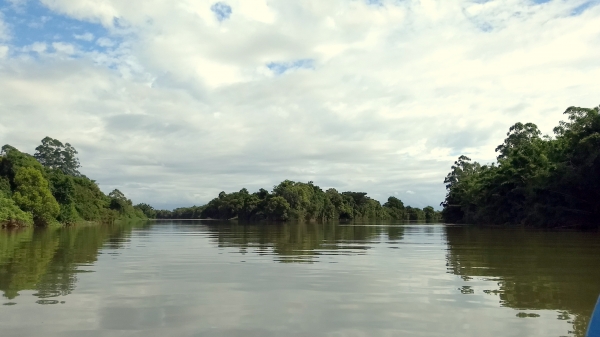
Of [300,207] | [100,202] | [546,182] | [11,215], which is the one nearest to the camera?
[11,215]

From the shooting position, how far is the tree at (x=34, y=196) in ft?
162

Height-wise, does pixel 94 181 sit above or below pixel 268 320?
above

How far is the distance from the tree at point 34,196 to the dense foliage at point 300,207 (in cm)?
6390

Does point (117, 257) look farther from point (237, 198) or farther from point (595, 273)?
point (237, 198)

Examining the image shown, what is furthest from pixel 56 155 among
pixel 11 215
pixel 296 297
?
pixel 296 297

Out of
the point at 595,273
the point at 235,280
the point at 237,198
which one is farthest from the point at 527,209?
the point at 237,198

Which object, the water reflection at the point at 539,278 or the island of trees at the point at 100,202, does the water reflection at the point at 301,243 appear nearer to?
the water reflection at the point at 539,278

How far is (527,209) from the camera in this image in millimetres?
58719

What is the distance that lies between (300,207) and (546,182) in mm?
70436

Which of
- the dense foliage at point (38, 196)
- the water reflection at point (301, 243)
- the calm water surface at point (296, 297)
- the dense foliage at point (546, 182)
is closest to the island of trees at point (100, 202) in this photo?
the dense foliage at point (38, 196)

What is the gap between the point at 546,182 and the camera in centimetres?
4931

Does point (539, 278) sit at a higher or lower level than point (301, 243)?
lower

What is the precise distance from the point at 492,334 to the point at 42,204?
52098 millimetres

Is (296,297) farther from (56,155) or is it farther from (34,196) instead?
(56,155)
